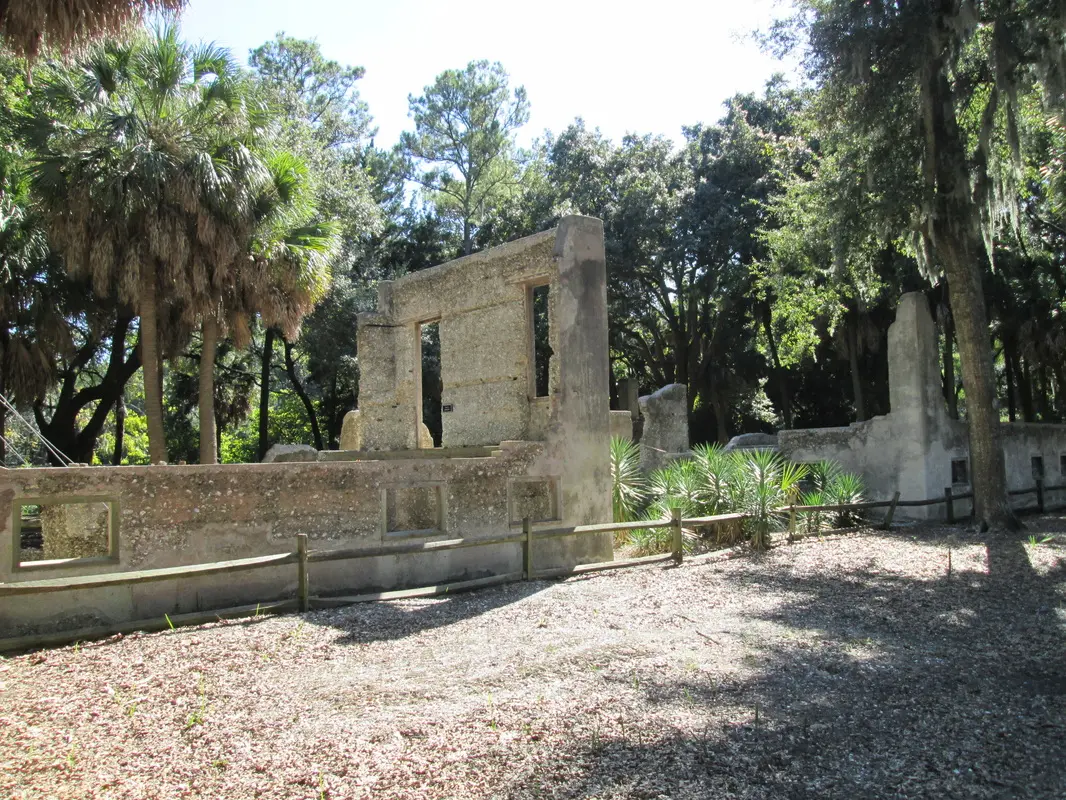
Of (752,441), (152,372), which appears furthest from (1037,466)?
(152,372)

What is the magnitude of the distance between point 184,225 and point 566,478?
799 centimetres

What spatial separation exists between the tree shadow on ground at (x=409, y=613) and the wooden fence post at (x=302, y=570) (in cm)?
15

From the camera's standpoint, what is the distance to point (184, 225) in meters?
14.5

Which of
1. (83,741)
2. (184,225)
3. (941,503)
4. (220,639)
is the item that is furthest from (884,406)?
(83,741)

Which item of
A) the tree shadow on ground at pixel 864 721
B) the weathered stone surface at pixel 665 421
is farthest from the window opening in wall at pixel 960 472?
the tree shadow on ground at pixel 864 721

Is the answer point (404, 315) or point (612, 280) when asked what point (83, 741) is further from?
point (612, 280)

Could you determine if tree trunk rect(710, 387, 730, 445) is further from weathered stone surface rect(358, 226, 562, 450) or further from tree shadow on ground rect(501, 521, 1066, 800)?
tree shadow on ground rect(501, 521, 1066, 800)

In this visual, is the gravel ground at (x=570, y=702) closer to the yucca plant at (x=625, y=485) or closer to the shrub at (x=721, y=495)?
the shrub at (x=721, y=495)

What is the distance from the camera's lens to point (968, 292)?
14516 millimetres

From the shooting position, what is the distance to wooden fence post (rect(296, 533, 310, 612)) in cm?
905

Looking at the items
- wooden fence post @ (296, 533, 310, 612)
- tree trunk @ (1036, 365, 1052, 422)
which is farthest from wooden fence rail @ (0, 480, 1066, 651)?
tree trunk @ (1036, 365, 1052, 422)

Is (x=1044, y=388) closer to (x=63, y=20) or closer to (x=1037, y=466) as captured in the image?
(x=1037, y=466)

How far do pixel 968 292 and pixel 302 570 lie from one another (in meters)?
11.9

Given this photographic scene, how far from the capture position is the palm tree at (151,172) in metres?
14.1
